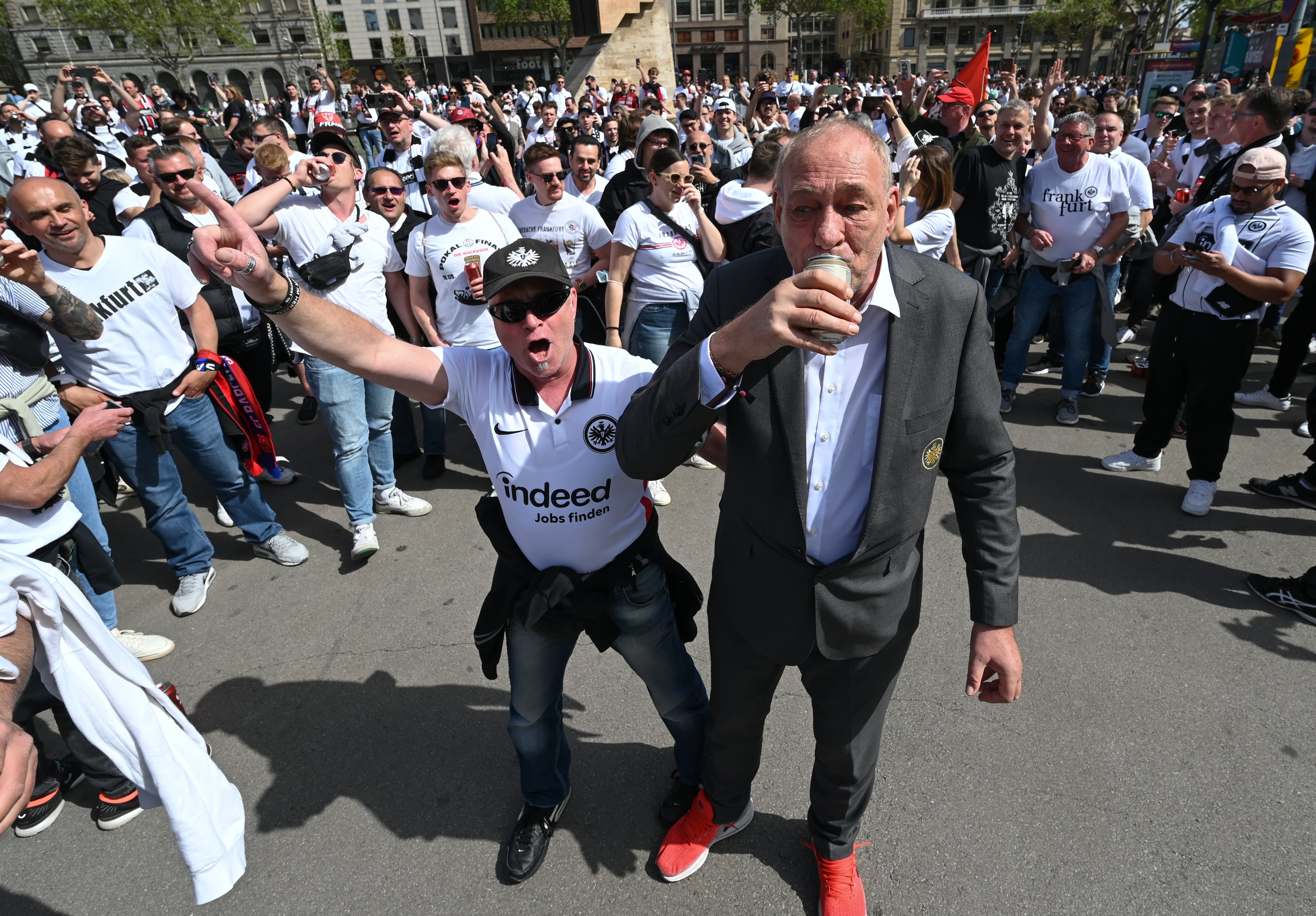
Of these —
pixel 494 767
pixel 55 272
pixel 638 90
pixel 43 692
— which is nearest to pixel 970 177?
pixel 494 767

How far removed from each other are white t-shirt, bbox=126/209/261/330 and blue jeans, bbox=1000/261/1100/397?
18.2 ft

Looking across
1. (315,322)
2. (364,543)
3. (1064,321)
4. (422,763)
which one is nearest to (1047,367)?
(1064,321)

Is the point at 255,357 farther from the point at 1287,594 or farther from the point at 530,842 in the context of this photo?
the point at 1287,594

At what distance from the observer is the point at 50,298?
315 centimetres

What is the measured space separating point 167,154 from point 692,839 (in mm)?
4761

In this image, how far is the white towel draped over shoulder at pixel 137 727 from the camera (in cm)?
181

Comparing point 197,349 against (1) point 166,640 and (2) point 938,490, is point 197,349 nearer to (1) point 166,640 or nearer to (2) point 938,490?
(1) point 166,640

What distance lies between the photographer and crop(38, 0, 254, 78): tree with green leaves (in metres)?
43.2

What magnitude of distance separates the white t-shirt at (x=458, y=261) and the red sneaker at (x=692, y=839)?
3.05m

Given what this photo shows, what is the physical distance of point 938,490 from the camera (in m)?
4.92

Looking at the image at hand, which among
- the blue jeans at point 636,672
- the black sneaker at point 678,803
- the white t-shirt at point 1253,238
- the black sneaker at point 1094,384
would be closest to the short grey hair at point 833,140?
the blue jeans at point 636,672

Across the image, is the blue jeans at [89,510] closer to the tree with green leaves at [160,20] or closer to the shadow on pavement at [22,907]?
the shadow on pavement at [22,907]

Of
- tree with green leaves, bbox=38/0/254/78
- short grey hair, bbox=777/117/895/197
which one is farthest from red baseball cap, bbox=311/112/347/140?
tree with green leaves, bbox=38/0/254/78

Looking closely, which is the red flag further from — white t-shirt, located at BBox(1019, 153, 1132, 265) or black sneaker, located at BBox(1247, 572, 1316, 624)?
black sneaker, located at BBox(1247, 572, 1316, 624)
